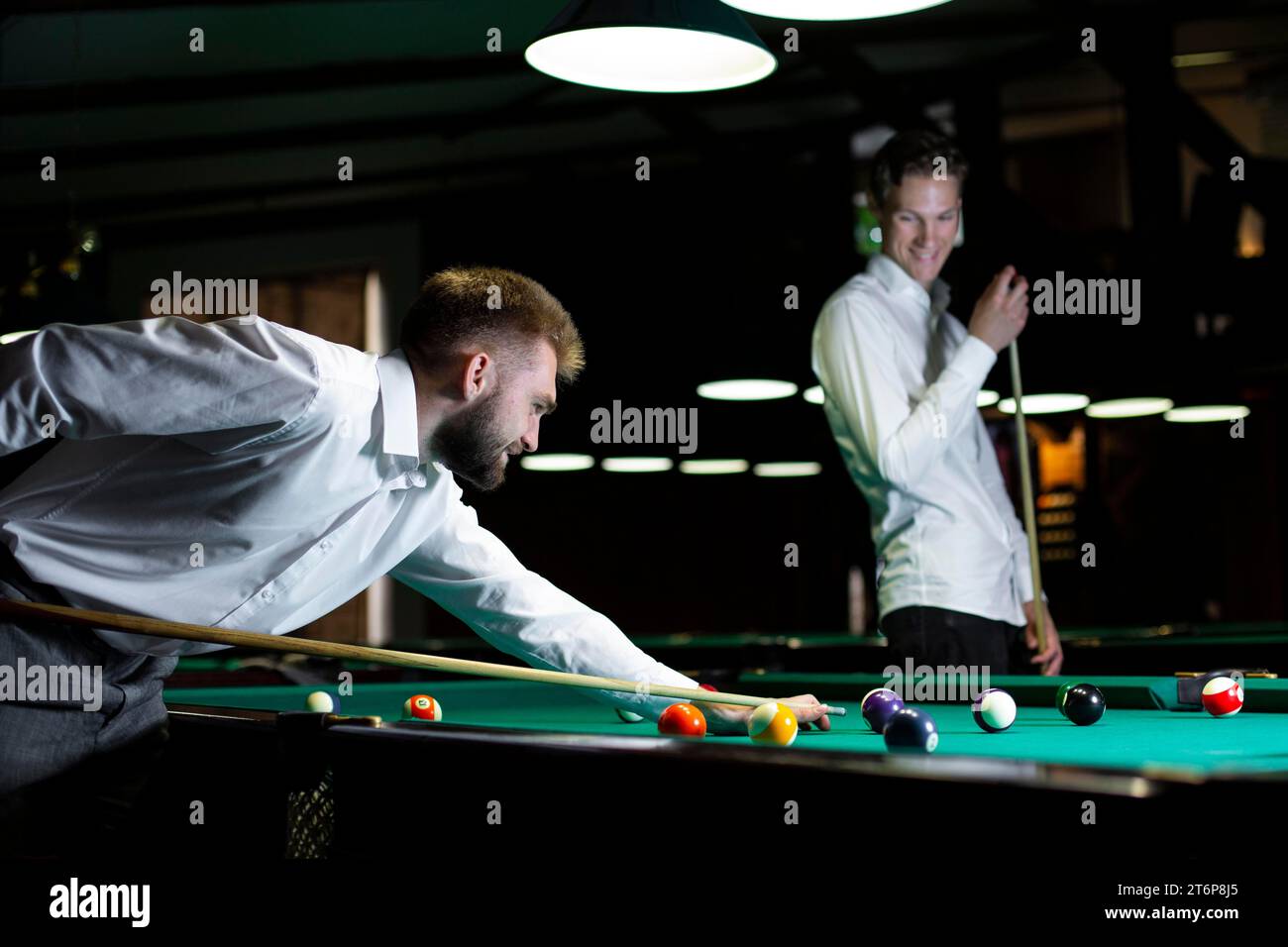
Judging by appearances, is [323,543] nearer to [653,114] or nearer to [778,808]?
[778,808]

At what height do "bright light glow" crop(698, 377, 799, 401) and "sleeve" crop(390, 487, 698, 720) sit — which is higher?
"bright light glow" crop(698, 377, 799, 401)

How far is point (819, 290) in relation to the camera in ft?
20.6

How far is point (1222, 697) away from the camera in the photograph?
216 cm

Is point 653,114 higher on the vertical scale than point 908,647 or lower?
higher

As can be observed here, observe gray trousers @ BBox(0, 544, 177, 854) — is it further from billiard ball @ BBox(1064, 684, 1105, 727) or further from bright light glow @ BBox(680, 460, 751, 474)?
bright light glow @ BBox(680, 460, 751, 474)

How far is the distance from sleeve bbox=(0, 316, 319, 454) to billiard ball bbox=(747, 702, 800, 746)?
28.8 inches

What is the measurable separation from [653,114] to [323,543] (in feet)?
20.3

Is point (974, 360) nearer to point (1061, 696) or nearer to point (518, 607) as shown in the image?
point (1061, 696)

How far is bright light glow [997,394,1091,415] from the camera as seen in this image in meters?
6.25

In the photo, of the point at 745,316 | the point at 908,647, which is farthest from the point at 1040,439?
the point at 908,647

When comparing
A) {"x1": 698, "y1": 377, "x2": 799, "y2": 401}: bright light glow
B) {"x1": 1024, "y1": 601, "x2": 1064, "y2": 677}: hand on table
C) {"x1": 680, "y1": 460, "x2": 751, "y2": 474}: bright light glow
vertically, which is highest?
{"x1": 698, "y1": 377, "x2": 799, "y2": 401}: bright light glow

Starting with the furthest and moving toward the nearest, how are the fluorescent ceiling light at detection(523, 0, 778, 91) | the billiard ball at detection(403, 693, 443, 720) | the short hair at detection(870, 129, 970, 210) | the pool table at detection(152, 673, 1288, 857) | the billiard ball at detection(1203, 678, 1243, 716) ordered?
the short hair at detection(870, 129, 970, 210) < the fluorescent ceiling light at detection(523, 0, 778, 91) < the billiard ball at detection(403, 693, 443, 720) < the billiard ball at detection(1203, 678, 1243, 716) < the pool table at detection(152, 673, 1288, 857)

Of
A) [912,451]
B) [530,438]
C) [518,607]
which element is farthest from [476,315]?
[912,451]

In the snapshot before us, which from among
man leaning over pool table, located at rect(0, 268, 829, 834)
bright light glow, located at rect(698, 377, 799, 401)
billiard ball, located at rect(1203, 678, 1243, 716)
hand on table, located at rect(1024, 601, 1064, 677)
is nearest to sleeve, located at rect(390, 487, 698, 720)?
man leaning over pool table, located at rect(0, 268, 829, 834)
